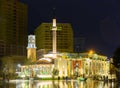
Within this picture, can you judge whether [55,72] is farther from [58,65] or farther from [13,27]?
[13,27]

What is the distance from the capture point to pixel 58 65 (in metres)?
138

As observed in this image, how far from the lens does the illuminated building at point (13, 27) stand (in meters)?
164

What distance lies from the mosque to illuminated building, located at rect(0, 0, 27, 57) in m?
19.1

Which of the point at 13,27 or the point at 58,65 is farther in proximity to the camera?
the point at 13,27

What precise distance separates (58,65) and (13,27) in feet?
133

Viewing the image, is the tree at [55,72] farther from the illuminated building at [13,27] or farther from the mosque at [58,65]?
the illuminated building at [13,27]

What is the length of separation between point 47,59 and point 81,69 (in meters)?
21.9

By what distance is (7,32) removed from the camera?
16475 centimetres

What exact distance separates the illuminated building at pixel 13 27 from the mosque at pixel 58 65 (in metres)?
19.1

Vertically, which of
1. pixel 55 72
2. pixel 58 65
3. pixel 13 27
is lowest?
pixel 55 72

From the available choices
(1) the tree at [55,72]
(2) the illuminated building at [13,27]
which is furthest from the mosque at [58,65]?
(2) the illuminated building at [13,27]

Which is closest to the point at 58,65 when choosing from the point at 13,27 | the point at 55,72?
the point at 55,72

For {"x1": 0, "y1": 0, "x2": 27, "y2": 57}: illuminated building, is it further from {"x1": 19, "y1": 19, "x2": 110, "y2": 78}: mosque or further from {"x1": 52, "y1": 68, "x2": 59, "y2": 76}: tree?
{"x1": 52, "y1": 68, "x2": 59, "y2": 76}: tree

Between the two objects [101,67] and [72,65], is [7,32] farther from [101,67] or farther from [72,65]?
[101,67]
